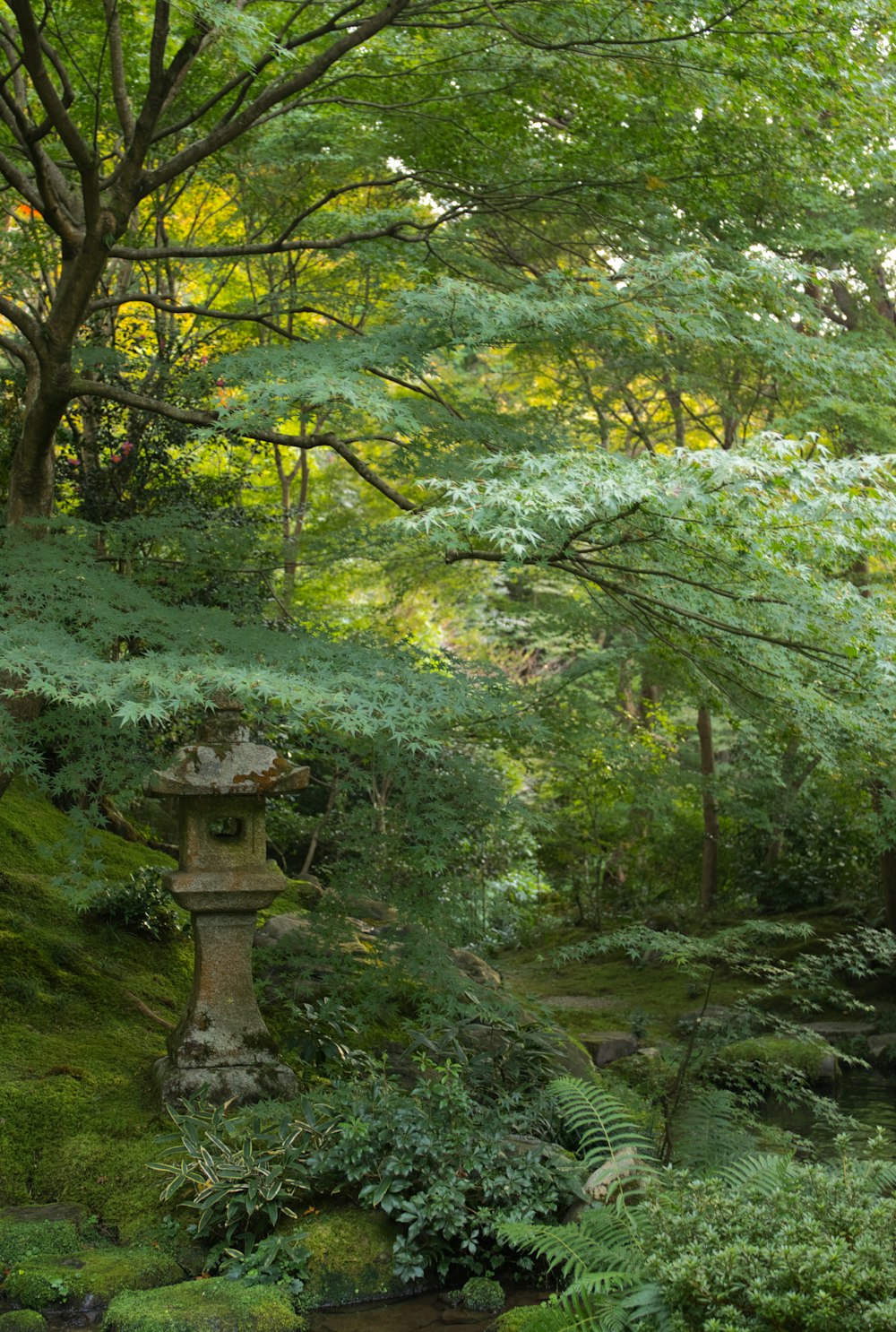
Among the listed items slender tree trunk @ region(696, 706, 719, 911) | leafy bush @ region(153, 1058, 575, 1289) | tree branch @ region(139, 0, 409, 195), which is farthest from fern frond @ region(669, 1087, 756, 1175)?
Result: slender tree trunk @ region(696, 706, 719, 911)

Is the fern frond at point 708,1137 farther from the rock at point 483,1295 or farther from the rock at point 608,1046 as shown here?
the rock at point 608,1046

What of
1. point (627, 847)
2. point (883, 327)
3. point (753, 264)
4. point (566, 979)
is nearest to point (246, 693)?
point (753, 264)

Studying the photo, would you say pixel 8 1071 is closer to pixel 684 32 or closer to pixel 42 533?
pixel 42 533

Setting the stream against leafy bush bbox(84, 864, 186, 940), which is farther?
leafy bush bbox(84, 864, 186, 940)

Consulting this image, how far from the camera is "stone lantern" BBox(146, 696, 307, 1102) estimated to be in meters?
4.70

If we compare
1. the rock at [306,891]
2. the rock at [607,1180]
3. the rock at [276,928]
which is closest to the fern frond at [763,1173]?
the rock at [607,1180]

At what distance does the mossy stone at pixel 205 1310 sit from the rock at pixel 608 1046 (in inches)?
160

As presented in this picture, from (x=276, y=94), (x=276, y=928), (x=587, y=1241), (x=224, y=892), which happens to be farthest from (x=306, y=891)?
(x=276, y=94)

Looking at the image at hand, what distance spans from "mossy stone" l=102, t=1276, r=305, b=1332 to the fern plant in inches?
32.0

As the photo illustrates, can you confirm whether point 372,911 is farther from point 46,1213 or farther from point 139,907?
point 46,1213

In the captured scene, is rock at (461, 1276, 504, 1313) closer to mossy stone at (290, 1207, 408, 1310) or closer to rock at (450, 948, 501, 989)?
mossy stone at (290, 1207, 408, 1310)

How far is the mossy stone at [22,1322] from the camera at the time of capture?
333 centimetres

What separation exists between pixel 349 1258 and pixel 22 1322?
1.11 meters

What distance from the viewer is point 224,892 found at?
4719 millimetres
